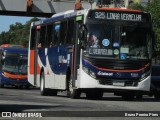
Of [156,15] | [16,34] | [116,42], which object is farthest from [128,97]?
[16,34]

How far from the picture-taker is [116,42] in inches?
950

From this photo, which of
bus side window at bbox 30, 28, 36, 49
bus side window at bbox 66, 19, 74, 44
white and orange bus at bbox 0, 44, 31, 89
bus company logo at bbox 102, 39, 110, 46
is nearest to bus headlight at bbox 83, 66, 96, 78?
bus company logo at bbox 102, 39, 110, 46

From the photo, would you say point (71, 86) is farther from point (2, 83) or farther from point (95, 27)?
point (2, 83)

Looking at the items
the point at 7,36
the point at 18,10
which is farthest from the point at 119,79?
the point at 7,36

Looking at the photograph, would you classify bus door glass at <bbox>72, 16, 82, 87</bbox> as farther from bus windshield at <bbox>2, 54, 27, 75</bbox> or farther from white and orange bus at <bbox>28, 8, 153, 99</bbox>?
bus windshield at <bbox>2, 54, 27, 75</bbox>

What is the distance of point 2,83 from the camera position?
4575 cm

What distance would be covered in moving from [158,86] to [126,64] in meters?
7.35

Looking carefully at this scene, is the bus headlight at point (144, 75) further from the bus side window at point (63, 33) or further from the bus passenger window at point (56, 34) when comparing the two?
the bus passenger window at point (56, 34)

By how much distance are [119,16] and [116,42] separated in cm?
115

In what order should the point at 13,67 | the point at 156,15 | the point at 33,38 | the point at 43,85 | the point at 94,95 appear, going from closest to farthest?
the point at 94,95 < the point at 43,85 < the point at 33,38 < the point at 13,67 < the point at 156,15

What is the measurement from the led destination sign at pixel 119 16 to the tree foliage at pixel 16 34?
121070mm

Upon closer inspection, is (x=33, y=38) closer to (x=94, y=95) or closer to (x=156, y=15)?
(x=94, y=95)

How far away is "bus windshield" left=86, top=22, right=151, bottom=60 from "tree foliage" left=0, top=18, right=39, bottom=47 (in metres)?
121

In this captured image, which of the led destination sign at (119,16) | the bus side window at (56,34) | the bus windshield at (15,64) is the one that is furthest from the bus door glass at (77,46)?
the bus windshield at (15,64)
